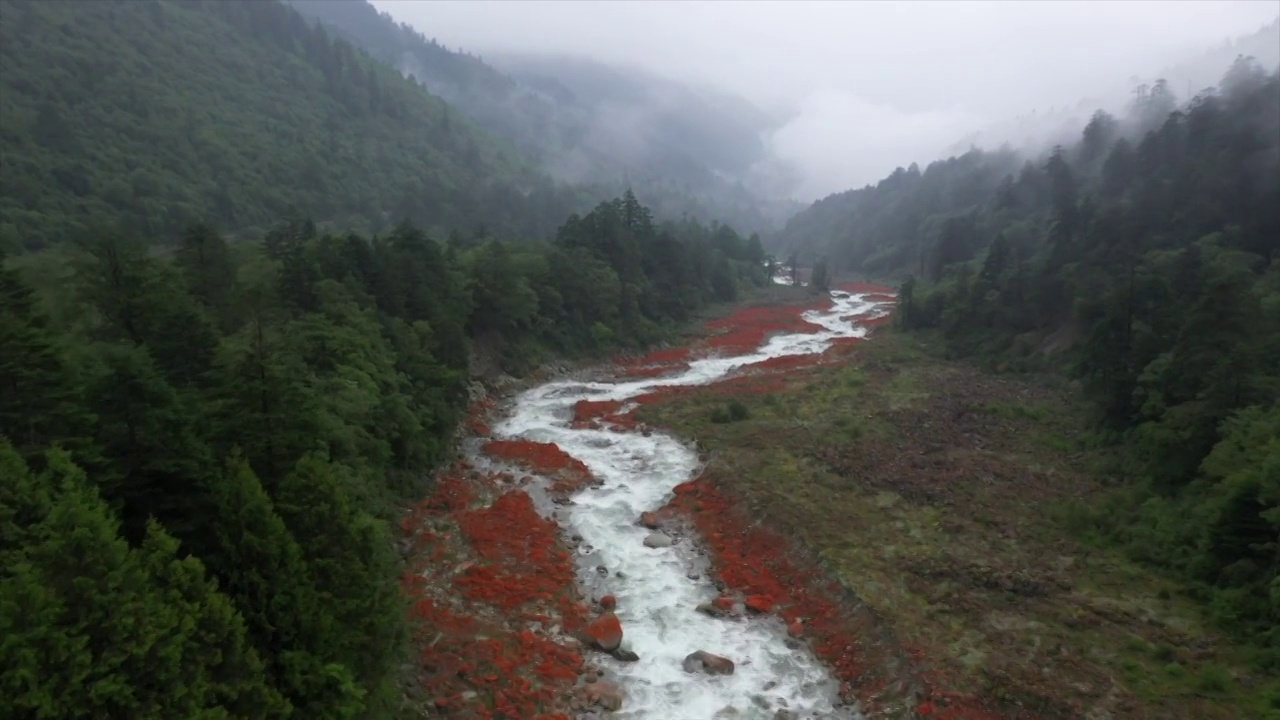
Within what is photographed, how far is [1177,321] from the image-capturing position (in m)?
35.9

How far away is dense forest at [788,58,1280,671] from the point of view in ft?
71.7

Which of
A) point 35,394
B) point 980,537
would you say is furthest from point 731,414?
point 35,394

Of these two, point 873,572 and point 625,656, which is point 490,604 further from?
point 873,572

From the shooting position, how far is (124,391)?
1479 centimetres

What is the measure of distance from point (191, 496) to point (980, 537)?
2467 centimetres

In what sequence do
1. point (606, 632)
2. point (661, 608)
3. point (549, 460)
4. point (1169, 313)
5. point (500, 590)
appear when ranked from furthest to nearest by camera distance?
point (1169, 313)
point (549, 460)
point (500, 590)
point (661, 608)
point (606, 632)

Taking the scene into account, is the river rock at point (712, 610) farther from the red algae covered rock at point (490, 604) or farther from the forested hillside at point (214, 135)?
the forested hillside at point (214, 135)

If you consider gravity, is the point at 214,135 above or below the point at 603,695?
above

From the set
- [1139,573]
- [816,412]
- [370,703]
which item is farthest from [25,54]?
[1139,573]

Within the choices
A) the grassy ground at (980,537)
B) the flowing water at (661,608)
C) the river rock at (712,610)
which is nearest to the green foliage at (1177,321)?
the grassy ground at (980,537)

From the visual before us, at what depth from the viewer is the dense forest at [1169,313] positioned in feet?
71.7

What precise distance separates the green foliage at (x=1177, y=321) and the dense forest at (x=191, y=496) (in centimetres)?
2067

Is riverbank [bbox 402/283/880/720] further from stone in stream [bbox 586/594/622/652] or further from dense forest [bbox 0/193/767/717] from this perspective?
dense forest [bbox 0/193/767/717]

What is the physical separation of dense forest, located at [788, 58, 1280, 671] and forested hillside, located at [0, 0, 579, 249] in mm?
67597
